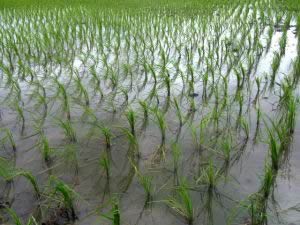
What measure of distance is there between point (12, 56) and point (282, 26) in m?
3.98

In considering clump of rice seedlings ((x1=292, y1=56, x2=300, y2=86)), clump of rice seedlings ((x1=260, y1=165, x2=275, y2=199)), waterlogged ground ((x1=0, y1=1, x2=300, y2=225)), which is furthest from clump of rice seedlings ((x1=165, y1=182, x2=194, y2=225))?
clump of rice seedlings ((x1=292, y1=56, x2=300, y2=86))

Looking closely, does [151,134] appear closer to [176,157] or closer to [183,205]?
[176,157]

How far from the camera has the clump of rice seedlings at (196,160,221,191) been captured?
1.75 metres

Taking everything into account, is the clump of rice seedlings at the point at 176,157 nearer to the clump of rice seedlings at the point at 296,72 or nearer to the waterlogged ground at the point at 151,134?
the waterlogged ground at the point at 151,134

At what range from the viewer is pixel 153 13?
632cm

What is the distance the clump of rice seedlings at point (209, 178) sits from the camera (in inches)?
68.8

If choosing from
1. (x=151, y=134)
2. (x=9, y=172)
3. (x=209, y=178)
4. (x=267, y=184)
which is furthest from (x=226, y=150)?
(x=9, y=172)

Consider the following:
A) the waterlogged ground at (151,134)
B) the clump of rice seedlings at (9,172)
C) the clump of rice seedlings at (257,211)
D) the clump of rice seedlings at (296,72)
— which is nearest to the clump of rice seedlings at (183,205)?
the waterlogged ground at (151,134)

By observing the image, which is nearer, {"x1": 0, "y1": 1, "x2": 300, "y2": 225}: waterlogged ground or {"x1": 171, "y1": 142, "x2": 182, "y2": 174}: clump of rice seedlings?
{"x1": 0, "y1": 1, "x2": 300, "y2": 225}: waterlogged ground

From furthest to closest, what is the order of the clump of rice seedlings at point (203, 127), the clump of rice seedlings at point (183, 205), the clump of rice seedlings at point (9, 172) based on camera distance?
1. the clump of rice seedlings at point (203, 127)
2. the clump of rice seedlings at point (9, 172)
3. the clump of rice seedlings at point (183, 205)

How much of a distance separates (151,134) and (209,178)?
69 centimetres

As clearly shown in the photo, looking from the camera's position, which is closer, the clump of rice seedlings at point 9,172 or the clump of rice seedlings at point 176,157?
the clump of rice seedlings at point 9,172

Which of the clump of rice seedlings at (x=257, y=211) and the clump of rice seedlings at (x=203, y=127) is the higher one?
the clump of rice seedlings at (x=203, y=127)

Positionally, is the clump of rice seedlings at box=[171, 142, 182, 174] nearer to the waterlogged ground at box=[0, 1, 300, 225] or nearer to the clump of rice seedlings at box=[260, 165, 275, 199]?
the waterlogged ground at box=[0, 1, 300, 225]
